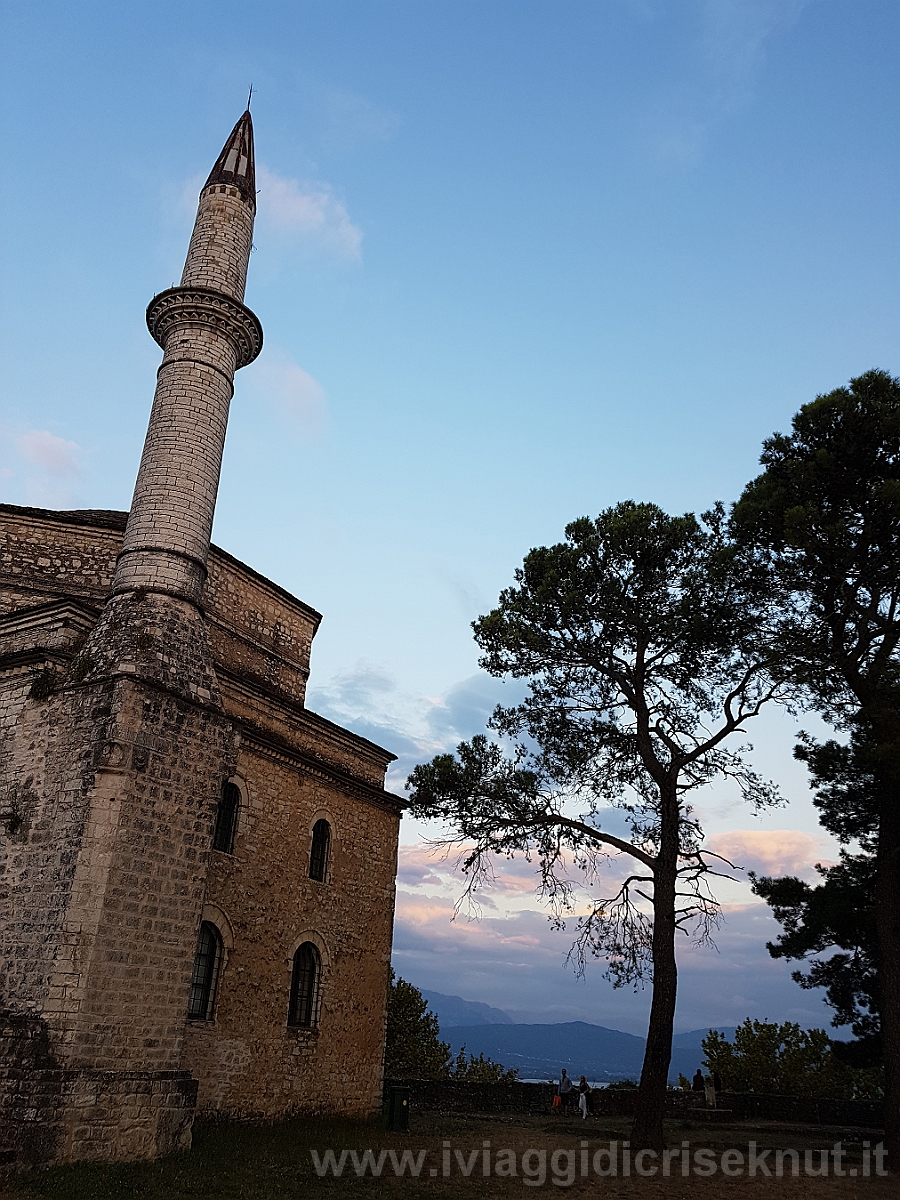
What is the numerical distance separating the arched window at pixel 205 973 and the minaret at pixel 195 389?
5315 mm

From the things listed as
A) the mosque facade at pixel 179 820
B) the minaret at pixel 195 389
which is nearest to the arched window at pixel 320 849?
the mosque facade at pixel 179 820

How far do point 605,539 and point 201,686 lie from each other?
7821mm

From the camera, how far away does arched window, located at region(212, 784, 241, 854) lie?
13.5 metres

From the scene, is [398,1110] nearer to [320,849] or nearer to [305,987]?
[305,987]

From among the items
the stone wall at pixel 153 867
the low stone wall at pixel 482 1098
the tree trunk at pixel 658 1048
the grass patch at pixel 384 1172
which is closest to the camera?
the grass patch at pixel 384 1172

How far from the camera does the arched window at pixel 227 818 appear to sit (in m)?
13.5

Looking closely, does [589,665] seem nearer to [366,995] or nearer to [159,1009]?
[366,995]

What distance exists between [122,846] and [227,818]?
4.18 m

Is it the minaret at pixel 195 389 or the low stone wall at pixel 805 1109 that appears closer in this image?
the minaret at pixel 195 389

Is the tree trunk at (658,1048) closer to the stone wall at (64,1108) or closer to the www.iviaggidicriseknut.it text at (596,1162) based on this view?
the www.iviaggidicriseknut.it text at (596,1162)

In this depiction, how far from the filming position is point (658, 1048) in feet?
41.5

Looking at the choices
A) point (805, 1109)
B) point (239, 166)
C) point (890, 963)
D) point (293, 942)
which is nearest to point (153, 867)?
point (293, 942)

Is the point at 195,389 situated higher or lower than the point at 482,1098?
higher

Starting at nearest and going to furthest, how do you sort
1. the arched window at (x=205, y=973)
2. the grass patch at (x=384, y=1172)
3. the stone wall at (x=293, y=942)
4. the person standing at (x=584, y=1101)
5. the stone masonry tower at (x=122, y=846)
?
the grass patch at (x=384, y=1172), the stone masonry tower at (x=122, y=846), the arched window at (x=205, y=973), the stone wall at (x=293, y=942), the person standing at (x=584, y=1101)
